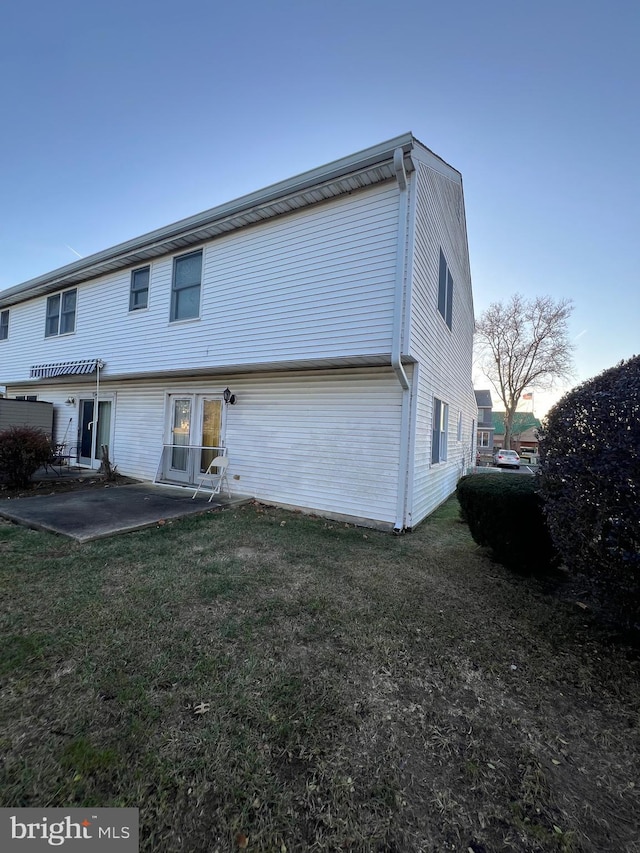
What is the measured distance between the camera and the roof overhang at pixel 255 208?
550 cm

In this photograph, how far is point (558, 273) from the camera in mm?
13852

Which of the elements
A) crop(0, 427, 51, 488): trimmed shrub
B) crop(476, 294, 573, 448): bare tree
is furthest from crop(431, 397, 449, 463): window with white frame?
crop(476, 294, 573, 448): bare tree

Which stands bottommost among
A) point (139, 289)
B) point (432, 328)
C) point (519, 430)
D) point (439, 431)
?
point (439, 431)

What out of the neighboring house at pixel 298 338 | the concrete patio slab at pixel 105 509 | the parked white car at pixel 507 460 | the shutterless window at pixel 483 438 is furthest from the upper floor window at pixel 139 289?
the shutterless window at pixel 483 438

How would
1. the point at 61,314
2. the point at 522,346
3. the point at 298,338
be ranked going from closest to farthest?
1. the point at 298,338
2. the point at 61,314
3. the point at 522,346

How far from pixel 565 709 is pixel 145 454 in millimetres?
9696

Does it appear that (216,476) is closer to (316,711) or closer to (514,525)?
(514,525)

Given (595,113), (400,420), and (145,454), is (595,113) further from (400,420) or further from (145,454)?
(145,454)

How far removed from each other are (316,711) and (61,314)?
42.4ft

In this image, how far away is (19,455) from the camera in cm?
792

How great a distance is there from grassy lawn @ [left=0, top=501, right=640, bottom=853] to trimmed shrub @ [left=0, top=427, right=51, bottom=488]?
5.25 meters

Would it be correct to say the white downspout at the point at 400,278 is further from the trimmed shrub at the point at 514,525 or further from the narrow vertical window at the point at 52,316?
the narrow vertical window at the point at 52,316

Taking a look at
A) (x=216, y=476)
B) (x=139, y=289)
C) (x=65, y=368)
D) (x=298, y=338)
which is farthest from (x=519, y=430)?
(x=65, y=368)

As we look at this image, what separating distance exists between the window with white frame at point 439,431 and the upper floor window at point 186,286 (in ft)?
19.2
